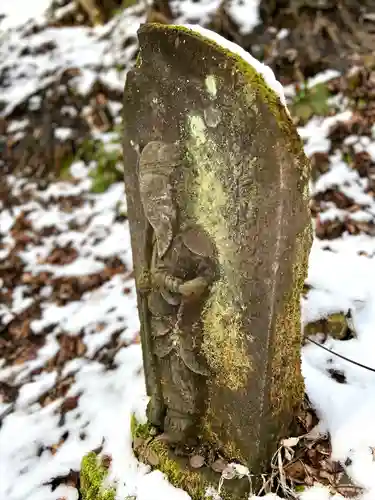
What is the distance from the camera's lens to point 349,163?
4613 millimetres

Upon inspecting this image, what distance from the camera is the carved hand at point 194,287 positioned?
221 cm

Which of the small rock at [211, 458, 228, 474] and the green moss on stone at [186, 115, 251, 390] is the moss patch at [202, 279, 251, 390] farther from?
the small rock at [211, 458, 228, 474]

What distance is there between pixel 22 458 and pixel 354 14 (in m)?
5.04

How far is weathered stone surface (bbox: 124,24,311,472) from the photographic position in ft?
6.18

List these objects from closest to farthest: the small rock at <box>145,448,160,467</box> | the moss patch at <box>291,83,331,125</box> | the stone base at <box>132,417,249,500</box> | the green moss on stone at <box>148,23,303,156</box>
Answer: the green moss on stone at <box>148,23,303,156</box> → the stone base at <box>132,417,249,500</box> → the small rock at <box>145,448,160,467</box> → the moss patch at <box>291,83,331,125</box>

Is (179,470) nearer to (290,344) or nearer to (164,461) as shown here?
(164,461)

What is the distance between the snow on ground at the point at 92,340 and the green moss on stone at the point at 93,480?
0.06 metres

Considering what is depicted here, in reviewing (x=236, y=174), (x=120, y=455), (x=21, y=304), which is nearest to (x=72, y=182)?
(x=21, y=304)

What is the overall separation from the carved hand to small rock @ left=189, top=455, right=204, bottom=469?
78 centimetres

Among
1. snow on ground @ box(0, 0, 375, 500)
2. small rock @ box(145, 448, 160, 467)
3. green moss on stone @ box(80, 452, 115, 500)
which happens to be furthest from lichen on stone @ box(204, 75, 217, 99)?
green moss on stone @ box(80, 452, 115, 500)

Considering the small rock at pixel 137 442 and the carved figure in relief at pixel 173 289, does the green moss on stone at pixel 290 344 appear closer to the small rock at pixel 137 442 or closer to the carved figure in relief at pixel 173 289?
the carved figure in relief at pixel 173 289

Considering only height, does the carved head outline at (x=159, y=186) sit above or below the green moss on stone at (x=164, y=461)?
above

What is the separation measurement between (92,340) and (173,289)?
196cm

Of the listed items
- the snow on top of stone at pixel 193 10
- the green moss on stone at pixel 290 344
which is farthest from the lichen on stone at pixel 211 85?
the snow on top of stone at pixel 193 10
